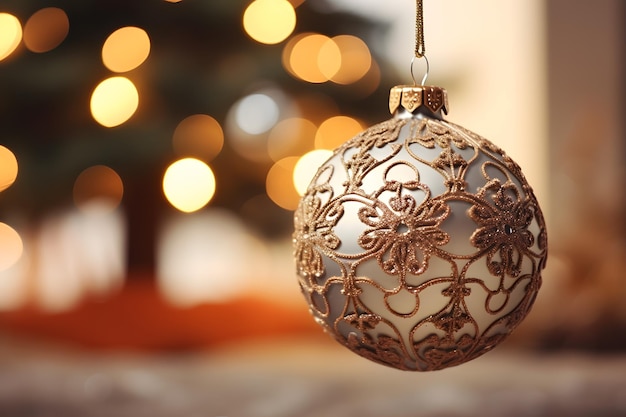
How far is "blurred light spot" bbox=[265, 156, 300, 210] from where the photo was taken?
2.63m

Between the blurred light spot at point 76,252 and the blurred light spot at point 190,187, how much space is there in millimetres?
1188

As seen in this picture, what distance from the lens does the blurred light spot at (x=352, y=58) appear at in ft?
8.47

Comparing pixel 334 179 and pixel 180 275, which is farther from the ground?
pixel 180 275

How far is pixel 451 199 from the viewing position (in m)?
0.76

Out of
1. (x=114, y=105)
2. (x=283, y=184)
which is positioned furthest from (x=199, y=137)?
(x=283, y=184)

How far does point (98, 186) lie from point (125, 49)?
0.43 meters

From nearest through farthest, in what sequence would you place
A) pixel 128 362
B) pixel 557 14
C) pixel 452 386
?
pixel 452 386 < pixel 128 362 < pixel 557 14

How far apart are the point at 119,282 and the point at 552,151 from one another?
214 cm

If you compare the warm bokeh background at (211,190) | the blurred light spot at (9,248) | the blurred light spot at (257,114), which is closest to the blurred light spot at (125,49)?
the warm bokeh background at (211,190)

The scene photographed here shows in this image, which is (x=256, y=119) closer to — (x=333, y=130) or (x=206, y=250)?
(x=333, y=130)

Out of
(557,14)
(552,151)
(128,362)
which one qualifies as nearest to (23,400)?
(128,362)

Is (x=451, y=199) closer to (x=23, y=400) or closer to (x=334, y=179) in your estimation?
(x=334, y=179)

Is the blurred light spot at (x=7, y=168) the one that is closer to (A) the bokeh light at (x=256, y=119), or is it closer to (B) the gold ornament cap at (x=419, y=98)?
(A) the bokeh light at (x=256, y=119)

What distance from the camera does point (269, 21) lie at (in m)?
2.48
